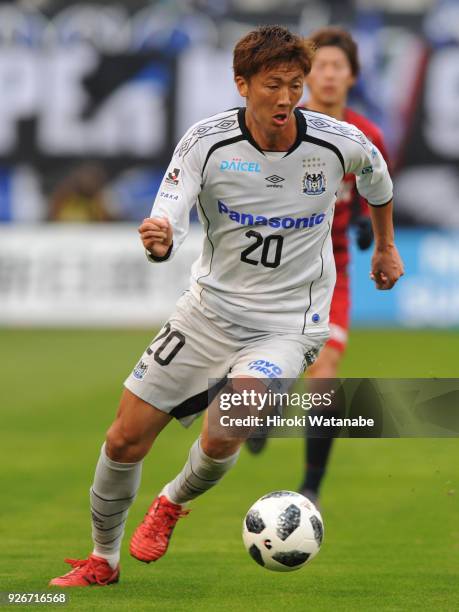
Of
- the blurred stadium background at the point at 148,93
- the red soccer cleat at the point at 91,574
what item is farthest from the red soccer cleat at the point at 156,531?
the blurred stadium background at the point at 148,93

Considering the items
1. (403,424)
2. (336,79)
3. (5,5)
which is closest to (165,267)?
(5,5)

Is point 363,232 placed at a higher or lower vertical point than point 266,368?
lower

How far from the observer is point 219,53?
23.4m

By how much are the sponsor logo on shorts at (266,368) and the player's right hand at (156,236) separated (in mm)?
Result: 730

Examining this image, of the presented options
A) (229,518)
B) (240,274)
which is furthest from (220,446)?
(229,518)

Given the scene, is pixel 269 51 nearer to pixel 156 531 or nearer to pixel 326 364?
pixel 156 531

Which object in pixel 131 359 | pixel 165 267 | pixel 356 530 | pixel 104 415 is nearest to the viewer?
pixel 356 530

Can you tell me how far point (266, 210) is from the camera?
19.2ft

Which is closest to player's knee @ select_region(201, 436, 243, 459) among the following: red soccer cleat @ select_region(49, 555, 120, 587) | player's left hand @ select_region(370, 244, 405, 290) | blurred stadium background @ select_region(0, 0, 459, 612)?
red soccer cleat @ select_region(49, 555, 120, 587)

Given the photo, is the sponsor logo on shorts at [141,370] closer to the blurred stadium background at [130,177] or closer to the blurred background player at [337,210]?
the blurred background player at [337,210]

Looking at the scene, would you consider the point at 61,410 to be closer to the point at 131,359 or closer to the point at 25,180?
the point at 131,359

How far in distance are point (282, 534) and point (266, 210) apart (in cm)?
139

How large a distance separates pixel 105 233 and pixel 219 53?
4144mm

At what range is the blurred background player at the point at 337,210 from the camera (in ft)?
26.0
